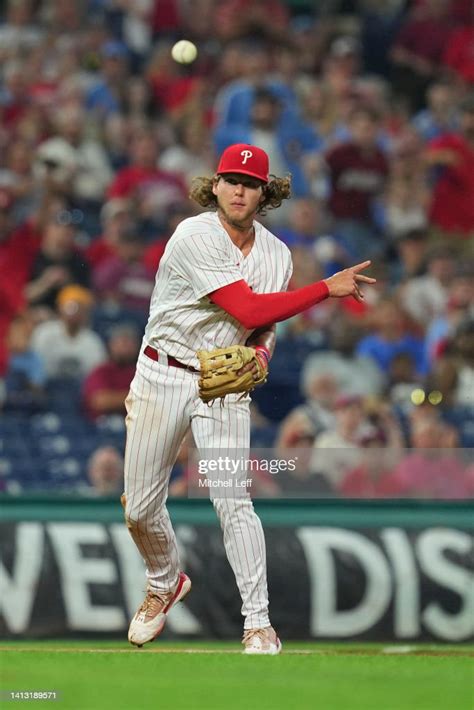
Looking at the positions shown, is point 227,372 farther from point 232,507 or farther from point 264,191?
point 264,191

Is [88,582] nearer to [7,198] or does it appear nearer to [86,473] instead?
[86,473]

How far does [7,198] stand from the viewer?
10.7 metres

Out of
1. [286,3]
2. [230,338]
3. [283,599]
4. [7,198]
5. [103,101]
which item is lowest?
[283,599]

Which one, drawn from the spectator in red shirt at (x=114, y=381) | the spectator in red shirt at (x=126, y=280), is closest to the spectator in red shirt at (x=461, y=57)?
the spectator in red shirt at (x=126, y=280)

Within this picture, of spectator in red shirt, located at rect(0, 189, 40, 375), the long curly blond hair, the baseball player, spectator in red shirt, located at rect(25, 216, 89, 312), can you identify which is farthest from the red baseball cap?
spectator in red shirt, located at rect(25, 216, 89, 312)

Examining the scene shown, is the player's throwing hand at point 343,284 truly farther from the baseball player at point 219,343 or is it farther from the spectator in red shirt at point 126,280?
the spectator in red shirt at point 126,280

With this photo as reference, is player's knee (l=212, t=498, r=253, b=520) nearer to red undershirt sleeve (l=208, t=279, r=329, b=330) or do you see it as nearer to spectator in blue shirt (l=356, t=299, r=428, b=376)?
red undershirt sleeve (l=208, t=279, r=329, b=330)

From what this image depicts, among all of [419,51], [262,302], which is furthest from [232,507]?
[419,51]

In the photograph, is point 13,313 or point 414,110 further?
point 414,110

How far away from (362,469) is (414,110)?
5.25m

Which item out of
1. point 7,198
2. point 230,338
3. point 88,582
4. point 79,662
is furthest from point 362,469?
point 7,198

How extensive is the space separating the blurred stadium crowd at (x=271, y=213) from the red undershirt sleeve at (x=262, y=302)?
2400 millimetres

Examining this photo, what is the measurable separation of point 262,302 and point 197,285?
27 cm

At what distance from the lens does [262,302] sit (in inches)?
220
